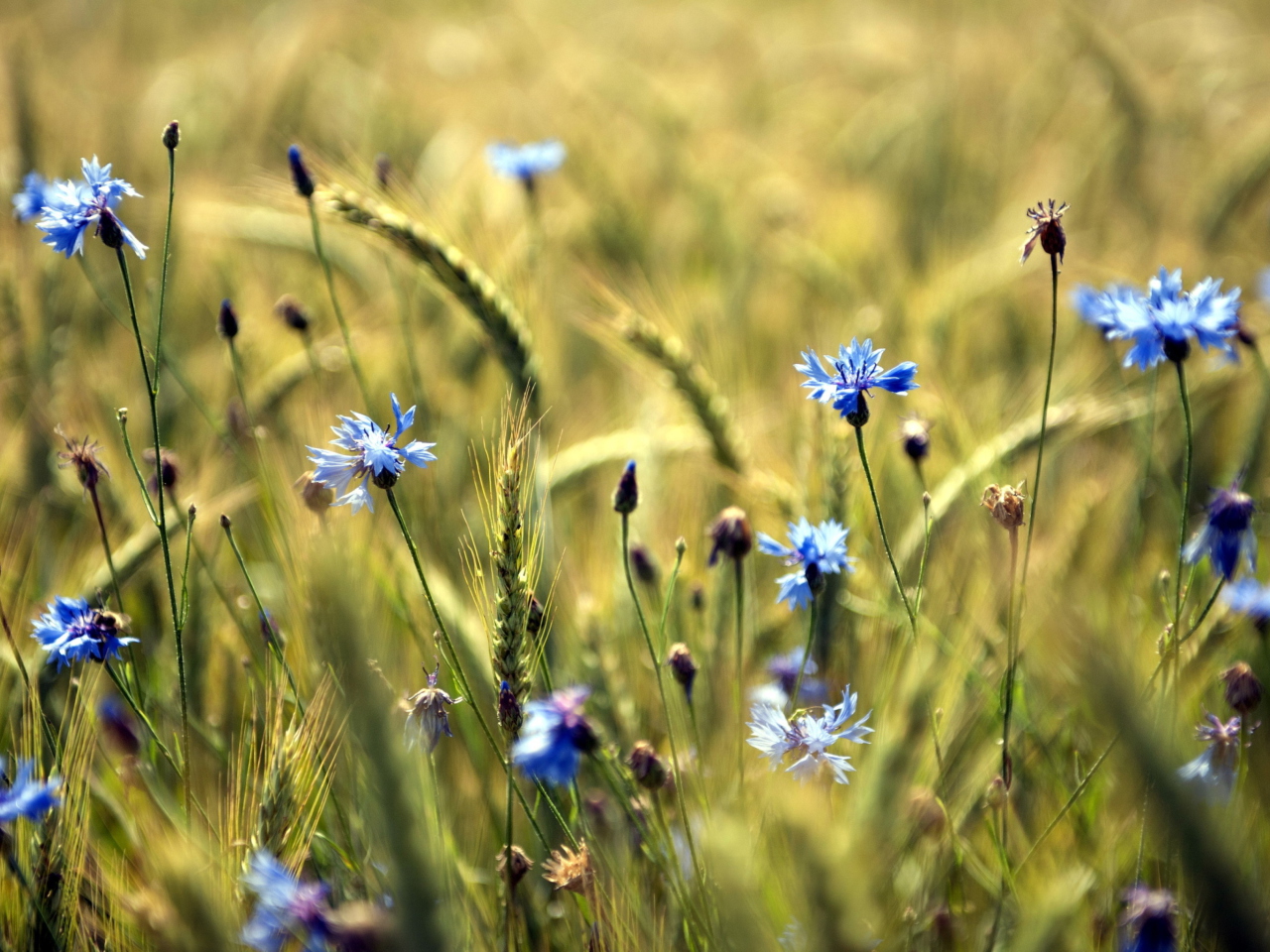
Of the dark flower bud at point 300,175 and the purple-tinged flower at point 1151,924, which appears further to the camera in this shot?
the dark flower bud at point 300,175

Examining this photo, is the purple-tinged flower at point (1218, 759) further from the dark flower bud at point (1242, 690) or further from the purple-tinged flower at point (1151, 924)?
the purple-tinged flower at point (1151, 924)

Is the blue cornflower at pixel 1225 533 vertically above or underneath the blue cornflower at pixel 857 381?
underneath

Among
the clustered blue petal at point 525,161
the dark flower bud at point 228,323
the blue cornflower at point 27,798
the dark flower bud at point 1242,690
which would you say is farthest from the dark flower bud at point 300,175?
the dark flower bud at point 1242,690

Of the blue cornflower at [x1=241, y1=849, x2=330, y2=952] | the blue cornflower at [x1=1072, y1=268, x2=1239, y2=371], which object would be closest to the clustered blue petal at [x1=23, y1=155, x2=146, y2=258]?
the blue cornflower at [x1=241, y1=849, x2=330, y2=952]

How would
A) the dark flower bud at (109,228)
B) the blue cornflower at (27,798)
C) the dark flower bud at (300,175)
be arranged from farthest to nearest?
the dark flower bud at (300,175), the dark flower bud at (109,228), the blue cornflower at (27,798)

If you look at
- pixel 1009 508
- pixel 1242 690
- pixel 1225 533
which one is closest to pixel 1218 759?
pixel 1242 690

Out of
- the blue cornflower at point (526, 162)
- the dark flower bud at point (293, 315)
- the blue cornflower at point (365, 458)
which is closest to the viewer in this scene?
the blue cornflower at point (365, 458)

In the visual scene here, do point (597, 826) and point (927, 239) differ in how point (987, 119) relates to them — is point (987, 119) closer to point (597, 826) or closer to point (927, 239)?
point (927, 239)

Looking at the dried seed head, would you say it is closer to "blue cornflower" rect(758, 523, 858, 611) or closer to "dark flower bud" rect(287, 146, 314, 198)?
"blue cornflower" rect(758, 523, 858, 611)

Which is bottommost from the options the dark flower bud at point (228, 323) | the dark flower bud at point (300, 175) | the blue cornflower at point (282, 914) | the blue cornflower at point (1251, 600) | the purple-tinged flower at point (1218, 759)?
the blue cornflower at point (282, 914)
